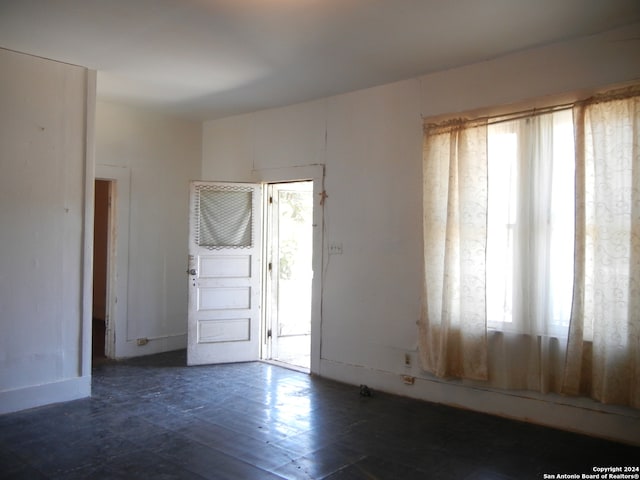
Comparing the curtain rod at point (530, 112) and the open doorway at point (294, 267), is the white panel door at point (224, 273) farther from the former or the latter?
the curtain rod at point (530, 112)

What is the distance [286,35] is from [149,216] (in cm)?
331

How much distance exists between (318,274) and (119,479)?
9.37ft

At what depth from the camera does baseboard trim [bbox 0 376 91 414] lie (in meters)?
4.00

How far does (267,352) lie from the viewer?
593cm

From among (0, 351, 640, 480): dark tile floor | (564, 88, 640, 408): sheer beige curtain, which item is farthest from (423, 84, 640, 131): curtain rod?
(0, 351, 640, 480): dark tile floor

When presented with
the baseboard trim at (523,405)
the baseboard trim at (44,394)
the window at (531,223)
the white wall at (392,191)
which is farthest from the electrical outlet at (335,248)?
the baseboard trim at (44,394)

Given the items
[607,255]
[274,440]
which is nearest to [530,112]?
[607,255]

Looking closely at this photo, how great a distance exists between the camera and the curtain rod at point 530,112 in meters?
3.40

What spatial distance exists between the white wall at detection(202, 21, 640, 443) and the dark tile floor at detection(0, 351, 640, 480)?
20 centimetres

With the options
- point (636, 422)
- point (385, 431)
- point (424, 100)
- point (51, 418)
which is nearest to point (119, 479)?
point (51, 418)

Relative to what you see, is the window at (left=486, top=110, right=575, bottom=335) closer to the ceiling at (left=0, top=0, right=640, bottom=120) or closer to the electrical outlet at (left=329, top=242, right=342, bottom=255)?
the ceiling at (left=0, top=0, right=640, bottom=120)

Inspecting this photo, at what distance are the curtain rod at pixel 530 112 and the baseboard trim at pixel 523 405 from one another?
7.05 ft

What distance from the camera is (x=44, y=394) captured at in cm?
419

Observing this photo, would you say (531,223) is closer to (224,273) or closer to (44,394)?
(224,273)
